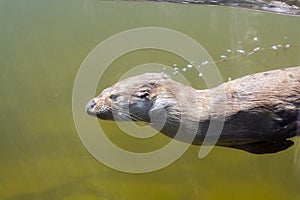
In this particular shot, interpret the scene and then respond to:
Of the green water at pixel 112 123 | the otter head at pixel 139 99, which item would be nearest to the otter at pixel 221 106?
the otter head at pixel 139 99

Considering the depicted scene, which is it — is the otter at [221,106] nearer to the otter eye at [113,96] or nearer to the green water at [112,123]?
the otter eye at [113,96]

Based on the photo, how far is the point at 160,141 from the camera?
6.08ft

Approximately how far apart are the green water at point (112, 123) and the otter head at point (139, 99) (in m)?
0.63

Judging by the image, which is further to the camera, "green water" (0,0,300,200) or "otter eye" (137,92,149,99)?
"green water" (0,0,300,200)

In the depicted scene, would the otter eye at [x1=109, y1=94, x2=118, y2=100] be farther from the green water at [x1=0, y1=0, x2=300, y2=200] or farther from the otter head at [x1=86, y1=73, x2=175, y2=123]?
the green water at [x1=0, y1=0, x2=300, y2=200]

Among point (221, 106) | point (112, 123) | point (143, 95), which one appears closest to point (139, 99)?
point (143, 95)

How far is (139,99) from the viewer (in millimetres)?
1153

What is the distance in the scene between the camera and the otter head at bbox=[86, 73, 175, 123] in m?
1.15

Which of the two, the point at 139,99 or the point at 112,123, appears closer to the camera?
the point at 139,99

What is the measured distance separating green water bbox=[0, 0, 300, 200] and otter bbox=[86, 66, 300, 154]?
0.45 metres

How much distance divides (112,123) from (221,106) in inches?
34.2

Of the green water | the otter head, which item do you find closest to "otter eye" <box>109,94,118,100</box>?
the otter head

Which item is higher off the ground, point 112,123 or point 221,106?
point 221,106

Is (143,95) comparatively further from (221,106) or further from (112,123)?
(112,123)
